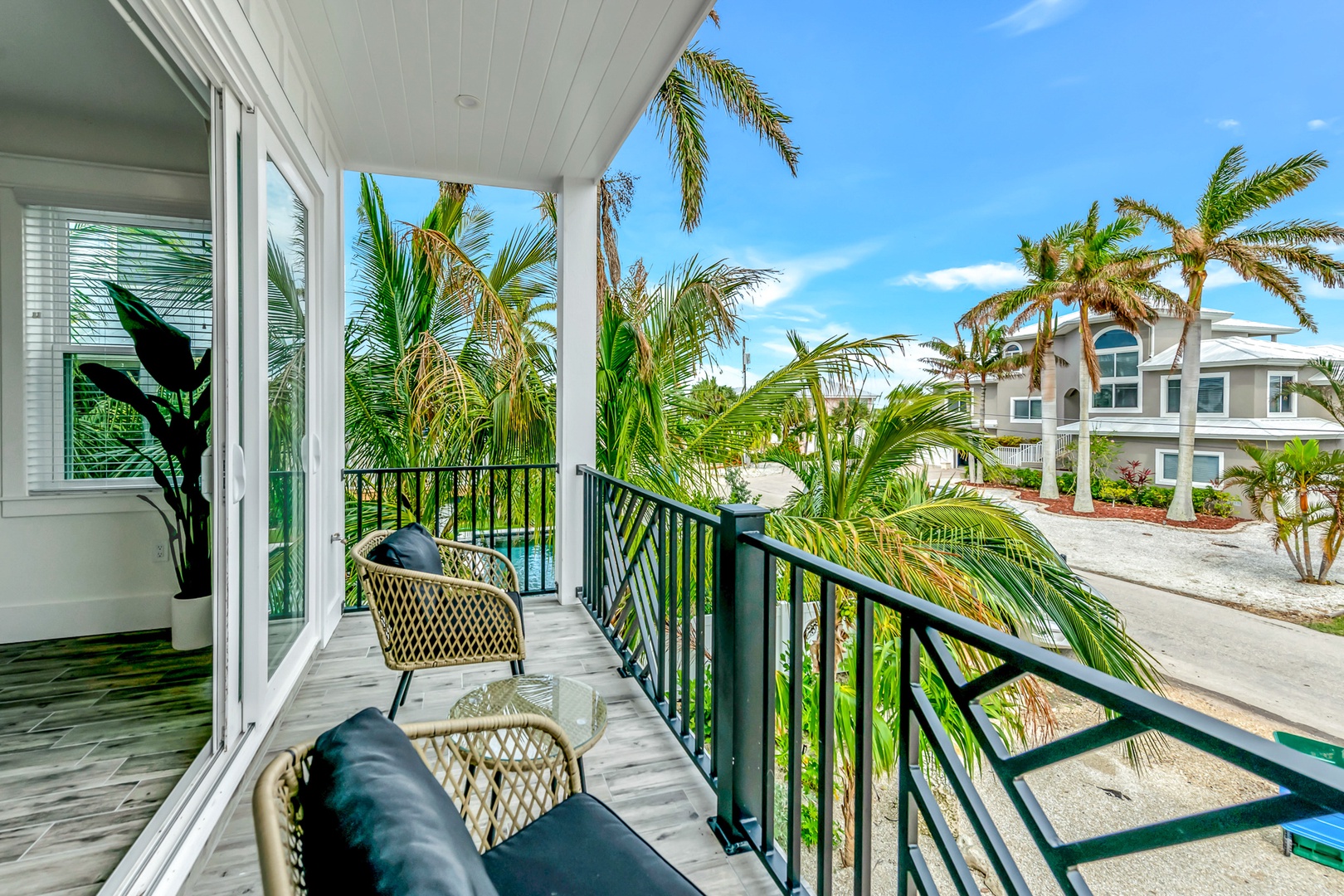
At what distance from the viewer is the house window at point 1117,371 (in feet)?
45.5

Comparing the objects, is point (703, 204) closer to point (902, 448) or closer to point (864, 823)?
point (902, 448)

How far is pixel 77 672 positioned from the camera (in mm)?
2398

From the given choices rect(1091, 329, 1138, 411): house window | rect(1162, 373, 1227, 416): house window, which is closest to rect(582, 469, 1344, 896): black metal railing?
rect(1162, 373, 1227, 416): house window

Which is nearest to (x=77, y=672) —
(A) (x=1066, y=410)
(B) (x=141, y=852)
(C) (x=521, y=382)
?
(B) (x=141, y=852)

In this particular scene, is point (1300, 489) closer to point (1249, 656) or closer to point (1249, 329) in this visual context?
point (1249, 656)

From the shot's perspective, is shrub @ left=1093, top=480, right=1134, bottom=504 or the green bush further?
shrub @ left=1093, top=480, right=1134, bottom=504

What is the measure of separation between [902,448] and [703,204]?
329cm

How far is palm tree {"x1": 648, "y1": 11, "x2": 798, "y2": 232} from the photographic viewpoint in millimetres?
5285

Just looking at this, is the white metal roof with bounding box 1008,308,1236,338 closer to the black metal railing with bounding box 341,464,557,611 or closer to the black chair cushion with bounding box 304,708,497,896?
the black metal railing with bounding box 341,464,557,611

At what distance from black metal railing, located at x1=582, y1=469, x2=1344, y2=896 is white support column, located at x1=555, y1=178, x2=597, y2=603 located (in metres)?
0.61

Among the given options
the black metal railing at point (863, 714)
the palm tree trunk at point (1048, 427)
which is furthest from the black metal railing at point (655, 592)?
the palm tree trunk at point (1048, 427)

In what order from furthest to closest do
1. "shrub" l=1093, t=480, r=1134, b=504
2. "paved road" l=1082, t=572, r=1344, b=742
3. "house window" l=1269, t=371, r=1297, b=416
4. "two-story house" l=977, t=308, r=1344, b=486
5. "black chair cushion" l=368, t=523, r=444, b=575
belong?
"shrub" l=1093, t=480, r=1134, b=504 < "two-story house" l=977, t=308, r=1344, b=486 < "house window" l=1269, t=371, r=1297, b=416 < "paved road" l=1082, t=572, r=1344, b=742 < "black chair cushion" l=368, t=523, r=444, b=575

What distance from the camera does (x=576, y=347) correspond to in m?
3.30

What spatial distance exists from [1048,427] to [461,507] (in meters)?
12.7
